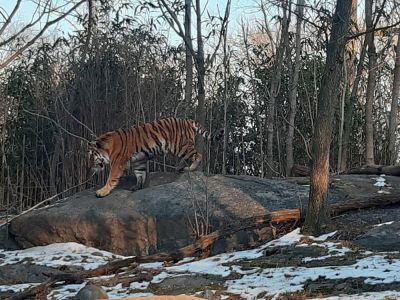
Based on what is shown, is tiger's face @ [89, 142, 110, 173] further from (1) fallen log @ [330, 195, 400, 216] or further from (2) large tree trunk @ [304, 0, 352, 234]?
(2) large tree trunk @ [304, 0, 352, 234]

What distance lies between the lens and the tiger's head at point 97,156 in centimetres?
1089

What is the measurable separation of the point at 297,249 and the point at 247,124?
7.12 m

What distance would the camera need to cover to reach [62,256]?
8984 mm

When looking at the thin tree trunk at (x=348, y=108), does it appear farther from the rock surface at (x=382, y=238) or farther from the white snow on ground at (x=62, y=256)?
the white snow on ground at (x=62, y=256)

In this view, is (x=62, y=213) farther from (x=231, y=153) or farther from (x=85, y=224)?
(x=231, y=153)

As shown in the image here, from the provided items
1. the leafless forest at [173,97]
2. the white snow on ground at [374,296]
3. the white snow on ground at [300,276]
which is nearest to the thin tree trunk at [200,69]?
the leafless forest at [173,97]

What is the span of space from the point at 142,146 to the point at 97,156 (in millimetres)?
774

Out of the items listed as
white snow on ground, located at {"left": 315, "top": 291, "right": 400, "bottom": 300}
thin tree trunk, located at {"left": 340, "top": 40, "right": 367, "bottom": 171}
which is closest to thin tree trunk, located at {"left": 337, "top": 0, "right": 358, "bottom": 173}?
thin tree trunk, located at {"left": 340, "top": 40, "right": 367, "bottom": 171}

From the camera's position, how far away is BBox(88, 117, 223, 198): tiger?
35.6ft

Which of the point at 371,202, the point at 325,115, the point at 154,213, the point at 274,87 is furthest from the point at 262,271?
the point at 274,87

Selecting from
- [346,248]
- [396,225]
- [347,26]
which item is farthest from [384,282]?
[347,26]

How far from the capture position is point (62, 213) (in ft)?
32.8

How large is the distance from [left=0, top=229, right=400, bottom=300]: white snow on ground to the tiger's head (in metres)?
2.36

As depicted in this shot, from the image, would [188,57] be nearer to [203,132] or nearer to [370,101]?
[203,132]
